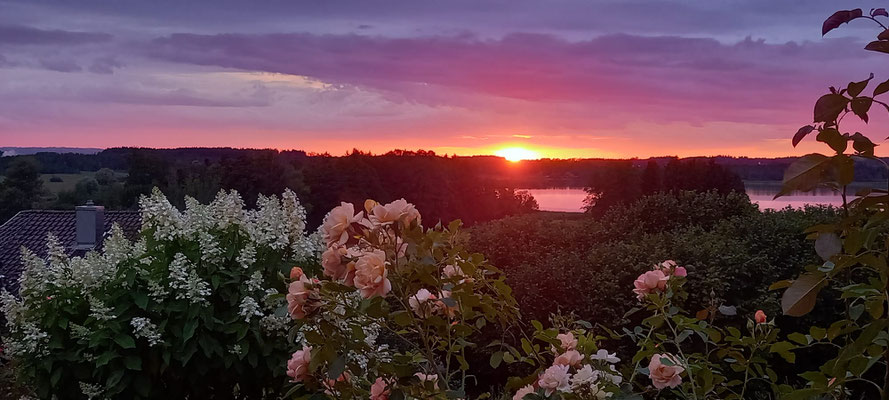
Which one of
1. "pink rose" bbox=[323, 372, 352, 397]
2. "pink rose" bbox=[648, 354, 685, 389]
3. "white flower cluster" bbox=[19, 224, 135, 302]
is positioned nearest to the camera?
"pink rose" bbox=[323, 372, 352, 397]

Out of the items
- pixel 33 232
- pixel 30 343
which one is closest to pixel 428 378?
pixel 30 343

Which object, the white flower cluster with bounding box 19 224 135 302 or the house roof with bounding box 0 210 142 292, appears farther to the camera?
the house roof with bounding box 0 210 142 292

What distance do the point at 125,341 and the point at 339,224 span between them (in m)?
2.62

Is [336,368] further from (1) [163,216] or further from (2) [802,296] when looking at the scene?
(1) [163,216]

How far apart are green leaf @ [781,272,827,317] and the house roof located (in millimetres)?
18627

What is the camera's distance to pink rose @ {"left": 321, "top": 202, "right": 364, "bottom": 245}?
1773mm

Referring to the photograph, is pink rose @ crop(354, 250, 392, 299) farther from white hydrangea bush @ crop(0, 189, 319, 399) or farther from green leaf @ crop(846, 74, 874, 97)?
white hydrangea bush @ crop(0, 189, 319, 399)

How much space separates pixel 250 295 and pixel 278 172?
3449 centimetres

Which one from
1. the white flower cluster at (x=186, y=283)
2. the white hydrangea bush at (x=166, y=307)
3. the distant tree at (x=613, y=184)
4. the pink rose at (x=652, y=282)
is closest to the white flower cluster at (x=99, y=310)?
the white hydrangea bush at (x=166, y=307)

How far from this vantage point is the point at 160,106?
1197cm

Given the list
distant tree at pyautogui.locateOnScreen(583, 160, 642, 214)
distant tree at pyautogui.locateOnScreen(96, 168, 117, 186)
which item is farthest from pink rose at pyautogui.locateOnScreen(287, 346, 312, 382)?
distant tree at pyautogui.locateOnScreen(96, 168, 117, 186)

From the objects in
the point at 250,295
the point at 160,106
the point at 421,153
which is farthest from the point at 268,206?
the point at 421,153

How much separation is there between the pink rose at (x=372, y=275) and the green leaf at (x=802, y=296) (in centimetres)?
Result: 86

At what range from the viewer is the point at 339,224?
1777 mm
